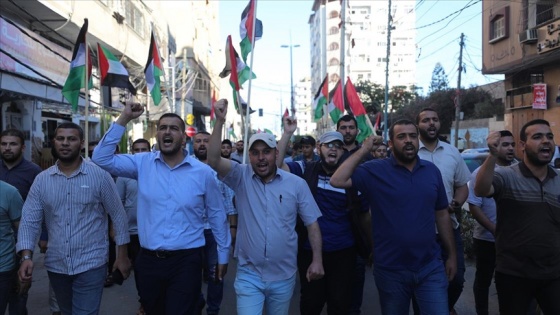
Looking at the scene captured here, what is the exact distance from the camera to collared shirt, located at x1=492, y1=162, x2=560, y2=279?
13.0ft

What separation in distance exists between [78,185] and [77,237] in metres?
0.40

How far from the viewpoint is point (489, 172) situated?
13.3ft

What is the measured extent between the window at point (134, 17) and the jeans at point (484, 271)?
69.4 feet

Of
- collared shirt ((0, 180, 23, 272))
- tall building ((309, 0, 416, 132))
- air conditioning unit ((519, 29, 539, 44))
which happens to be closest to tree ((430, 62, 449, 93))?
tall building ((309, 0, 416, 132))

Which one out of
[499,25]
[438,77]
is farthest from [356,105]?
[438,77]

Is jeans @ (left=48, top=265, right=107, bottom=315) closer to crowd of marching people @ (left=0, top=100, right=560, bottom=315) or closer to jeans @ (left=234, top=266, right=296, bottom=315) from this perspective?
crowd of marching people @ (left=0, top=100, right=560, bottom=315)

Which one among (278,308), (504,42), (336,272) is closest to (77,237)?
(278,308)

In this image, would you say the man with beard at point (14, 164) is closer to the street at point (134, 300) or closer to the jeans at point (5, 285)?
the jeans at point (5, 285)

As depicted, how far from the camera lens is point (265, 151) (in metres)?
4.19

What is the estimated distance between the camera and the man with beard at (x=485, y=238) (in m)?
5.36

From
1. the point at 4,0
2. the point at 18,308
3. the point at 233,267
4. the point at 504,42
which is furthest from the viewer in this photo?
the point at 504,42

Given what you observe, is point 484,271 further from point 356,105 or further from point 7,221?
point 356,105

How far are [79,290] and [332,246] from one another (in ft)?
6.97

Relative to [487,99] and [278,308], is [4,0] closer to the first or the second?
[278,308]
